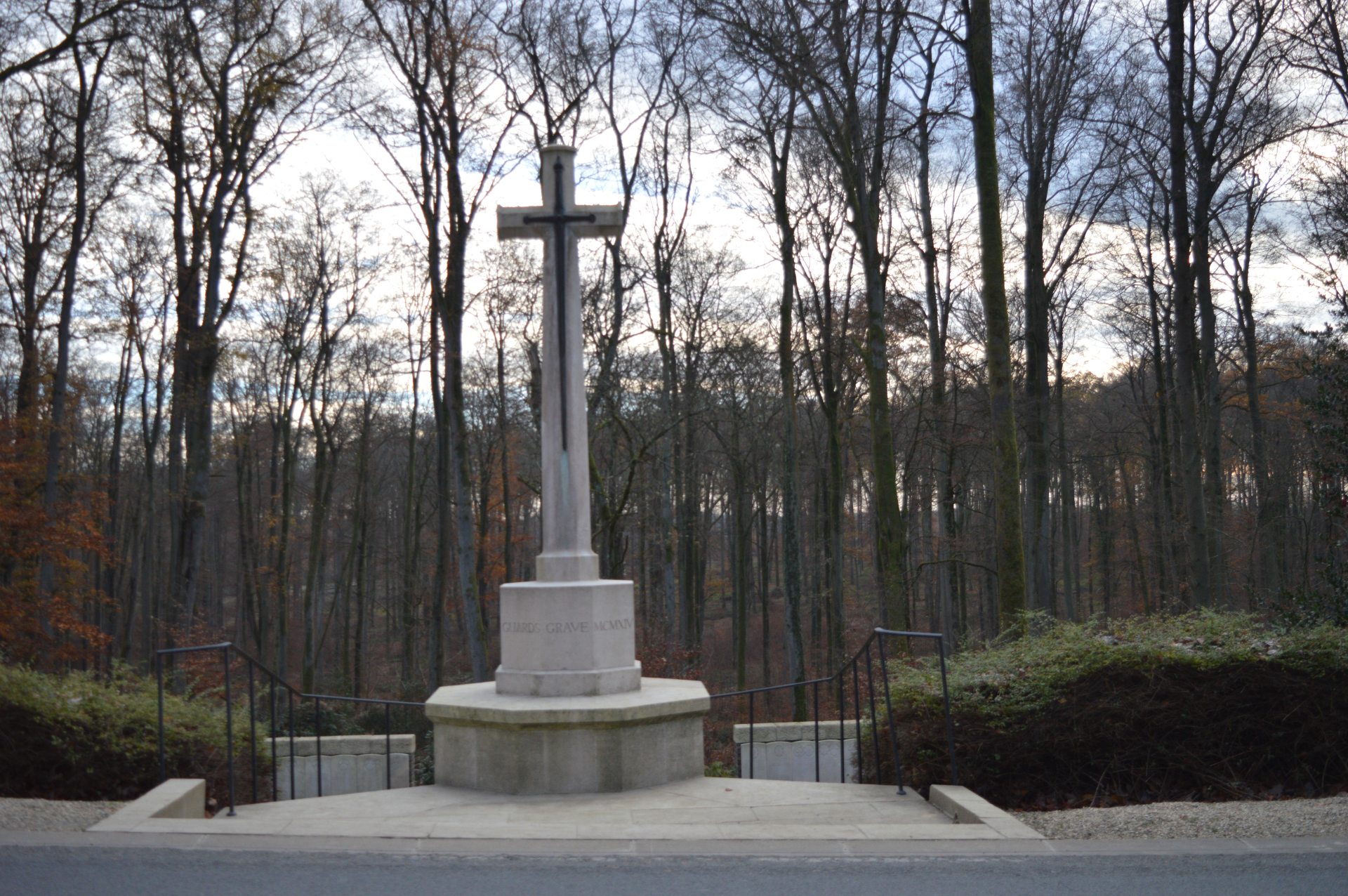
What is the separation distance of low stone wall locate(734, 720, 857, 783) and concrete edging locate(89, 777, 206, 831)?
18.2ft

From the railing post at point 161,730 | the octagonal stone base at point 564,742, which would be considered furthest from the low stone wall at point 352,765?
the railing post at point 161,730

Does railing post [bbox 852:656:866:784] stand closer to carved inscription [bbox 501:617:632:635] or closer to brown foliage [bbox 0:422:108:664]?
carved inscription [bbox 501:617:632:635]

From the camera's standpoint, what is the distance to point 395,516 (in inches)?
1959

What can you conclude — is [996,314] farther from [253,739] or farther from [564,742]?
[253,739]

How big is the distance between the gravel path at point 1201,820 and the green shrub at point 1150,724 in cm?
74

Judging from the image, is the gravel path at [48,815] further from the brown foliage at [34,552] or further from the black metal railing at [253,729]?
the brown foliage at [34,552]

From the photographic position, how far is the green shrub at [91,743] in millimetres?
7098

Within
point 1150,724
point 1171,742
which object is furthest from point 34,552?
point 1171,742

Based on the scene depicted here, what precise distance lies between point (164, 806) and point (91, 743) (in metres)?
1.53

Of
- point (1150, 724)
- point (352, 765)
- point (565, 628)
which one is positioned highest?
point (565, 628)

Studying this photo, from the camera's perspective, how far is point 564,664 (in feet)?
28.6

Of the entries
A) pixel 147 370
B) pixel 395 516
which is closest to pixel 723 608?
pixel 395 516

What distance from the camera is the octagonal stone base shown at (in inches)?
310

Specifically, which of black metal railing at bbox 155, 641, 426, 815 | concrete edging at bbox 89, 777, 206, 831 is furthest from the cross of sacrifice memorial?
concrete edging at bbox 89, 777, 206, 831
